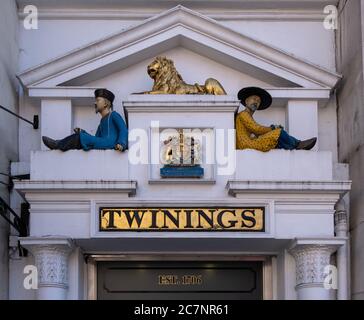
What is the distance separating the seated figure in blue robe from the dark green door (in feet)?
6.24

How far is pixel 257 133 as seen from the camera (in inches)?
602

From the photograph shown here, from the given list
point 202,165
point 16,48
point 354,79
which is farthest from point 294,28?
point 16,48

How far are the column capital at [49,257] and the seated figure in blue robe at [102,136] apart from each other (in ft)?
4.30

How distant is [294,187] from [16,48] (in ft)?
15.4

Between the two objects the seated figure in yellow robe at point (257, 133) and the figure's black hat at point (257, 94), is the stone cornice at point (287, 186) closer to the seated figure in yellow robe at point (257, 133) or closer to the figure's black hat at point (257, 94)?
the seated figure in yellow robe at point (257, 133)

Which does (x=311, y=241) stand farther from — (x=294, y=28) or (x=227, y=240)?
(x=294, y=28)

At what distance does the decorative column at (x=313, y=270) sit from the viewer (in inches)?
577

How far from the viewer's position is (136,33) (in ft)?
51.1

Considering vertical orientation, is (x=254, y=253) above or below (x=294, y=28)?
below

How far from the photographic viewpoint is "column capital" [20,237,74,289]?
48.0ft

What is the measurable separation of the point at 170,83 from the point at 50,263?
305 centimetres

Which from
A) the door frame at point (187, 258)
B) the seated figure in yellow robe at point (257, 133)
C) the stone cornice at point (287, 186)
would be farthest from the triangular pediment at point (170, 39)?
the door frame at point (187, 258)
